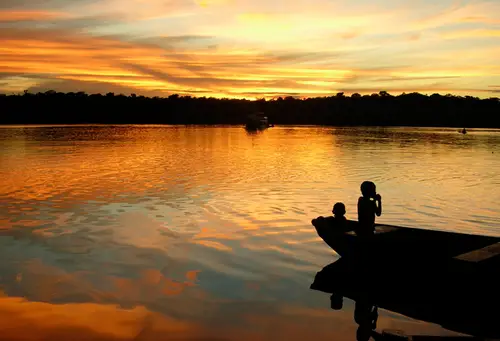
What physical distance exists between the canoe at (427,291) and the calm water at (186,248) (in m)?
0.49

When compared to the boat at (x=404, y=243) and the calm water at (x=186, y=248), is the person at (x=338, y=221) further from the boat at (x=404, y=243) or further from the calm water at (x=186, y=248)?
the calm water at (x=186, y=248)

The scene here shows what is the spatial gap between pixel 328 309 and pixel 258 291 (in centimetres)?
188

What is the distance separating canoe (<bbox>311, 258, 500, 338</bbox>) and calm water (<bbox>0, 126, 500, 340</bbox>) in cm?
49

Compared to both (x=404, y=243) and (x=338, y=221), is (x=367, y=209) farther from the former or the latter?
(x=338, y=221)

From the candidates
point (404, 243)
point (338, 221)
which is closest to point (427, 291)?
point (404, 243)

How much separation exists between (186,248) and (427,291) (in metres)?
7.69

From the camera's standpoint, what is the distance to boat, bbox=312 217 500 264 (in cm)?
1368

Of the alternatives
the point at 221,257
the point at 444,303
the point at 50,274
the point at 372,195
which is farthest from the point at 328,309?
the point at 50,274

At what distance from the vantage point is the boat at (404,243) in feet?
44.9

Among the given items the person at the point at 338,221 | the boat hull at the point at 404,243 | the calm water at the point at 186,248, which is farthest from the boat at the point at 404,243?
the calm water at the point at 186,248

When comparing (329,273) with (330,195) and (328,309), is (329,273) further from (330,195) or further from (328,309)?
(330,195)

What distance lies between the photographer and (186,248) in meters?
16.8

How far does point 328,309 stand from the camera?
11.7 meters

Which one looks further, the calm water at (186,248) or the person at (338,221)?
the person at (338,221)
